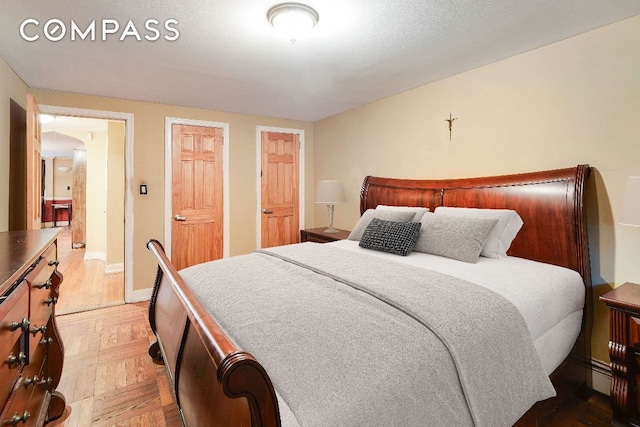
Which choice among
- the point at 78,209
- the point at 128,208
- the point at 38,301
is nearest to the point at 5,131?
the point at 128,208

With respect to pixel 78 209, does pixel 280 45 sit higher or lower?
higher

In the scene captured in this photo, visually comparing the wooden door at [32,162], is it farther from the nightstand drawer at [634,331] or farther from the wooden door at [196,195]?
the nightstand drawer at [634,331]

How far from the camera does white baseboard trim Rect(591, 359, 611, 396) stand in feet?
7.03

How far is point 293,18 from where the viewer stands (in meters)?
1.94

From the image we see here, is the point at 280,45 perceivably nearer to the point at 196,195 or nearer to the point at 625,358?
the point at 196,195

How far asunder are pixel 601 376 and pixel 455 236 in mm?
1263

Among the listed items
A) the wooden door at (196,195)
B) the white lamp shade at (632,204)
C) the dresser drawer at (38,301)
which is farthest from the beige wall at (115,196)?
the white lamp shade at (632,204)

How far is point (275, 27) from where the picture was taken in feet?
6.81

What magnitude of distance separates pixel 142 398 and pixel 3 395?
1293mm

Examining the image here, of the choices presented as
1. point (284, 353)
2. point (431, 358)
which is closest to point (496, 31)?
point (431, 358)

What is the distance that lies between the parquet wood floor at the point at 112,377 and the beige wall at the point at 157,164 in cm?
89

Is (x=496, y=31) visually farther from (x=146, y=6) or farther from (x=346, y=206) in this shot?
(x=346, y=206)

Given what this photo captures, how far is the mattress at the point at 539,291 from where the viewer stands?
1.66 metres

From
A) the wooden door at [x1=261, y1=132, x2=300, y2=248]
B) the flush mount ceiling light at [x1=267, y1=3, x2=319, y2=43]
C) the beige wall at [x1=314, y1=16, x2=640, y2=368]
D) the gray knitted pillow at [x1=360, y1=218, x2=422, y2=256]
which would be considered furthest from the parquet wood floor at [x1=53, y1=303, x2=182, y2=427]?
the beige wall at [x1=314, y1=16, x2=640, y2=368]
